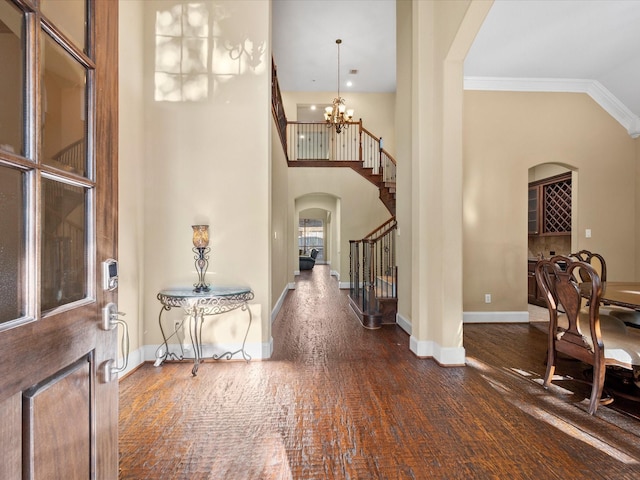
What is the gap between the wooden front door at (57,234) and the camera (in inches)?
28.5

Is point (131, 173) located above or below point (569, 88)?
below

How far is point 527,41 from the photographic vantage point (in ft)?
13.8

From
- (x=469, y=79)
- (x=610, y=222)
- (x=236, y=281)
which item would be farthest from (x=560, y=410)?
(x=469, y=79)

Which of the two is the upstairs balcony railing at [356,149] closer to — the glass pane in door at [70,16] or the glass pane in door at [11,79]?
the glass pane in door at [70,16]

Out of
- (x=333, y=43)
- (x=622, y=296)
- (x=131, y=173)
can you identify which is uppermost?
(x=333, y=43)

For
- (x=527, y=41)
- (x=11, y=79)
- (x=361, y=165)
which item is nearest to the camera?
(x=11, y=79)

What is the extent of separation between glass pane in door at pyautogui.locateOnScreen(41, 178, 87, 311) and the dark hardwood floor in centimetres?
132

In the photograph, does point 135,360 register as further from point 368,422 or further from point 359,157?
point 359,157

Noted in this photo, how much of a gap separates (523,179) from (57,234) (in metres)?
5.66

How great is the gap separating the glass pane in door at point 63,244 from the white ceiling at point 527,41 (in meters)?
4.58

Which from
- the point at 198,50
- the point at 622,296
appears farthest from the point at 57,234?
the point at 622,296

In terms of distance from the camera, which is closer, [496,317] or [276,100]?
[496,317]

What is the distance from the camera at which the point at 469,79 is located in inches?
193

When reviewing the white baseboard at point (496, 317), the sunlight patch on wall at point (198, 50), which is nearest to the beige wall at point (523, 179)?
the white baseboard at point (496, 317)
